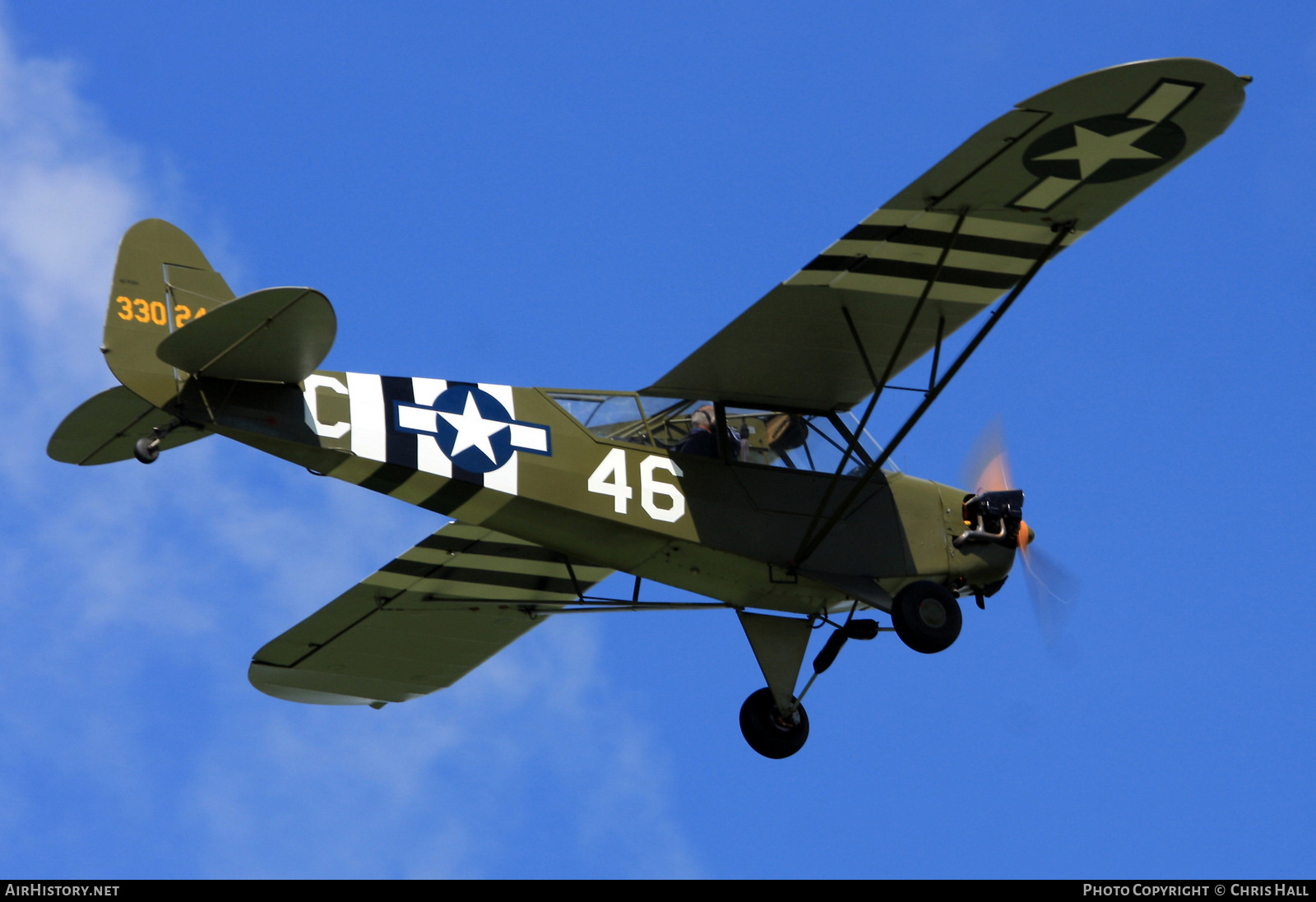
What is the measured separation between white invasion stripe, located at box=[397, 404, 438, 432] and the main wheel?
312 centimetres

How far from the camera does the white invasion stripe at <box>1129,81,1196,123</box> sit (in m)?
7.79

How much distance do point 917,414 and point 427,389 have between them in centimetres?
298

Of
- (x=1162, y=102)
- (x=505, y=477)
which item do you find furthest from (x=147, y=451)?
(x=1162, y=102)

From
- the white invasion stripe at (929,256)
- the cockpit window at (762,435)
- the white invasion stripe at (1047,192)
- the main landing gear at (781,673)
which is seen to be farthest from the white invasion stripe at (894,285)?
the main landing gear at (781,673)

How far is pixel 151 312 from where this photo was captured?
8.38 m

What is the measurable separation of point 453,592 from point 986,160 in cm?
531

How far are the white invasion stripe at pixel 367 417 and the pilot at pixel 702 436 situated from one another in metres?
1.91

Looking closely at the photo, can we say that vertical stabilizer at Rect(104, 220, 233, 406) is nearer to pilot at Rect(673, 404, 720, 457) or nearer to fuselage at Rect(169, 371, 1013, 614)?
fuselage at Rect(169, 371, 1013, 614)

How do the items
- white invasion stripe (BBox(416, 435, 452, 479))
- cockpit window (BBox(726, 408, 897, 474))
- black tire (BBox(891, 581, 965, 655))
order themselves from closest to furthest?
white invasion stripe (BBox(416, 435, 452, 479))
black tire (BBox(891, 581, 965, 655))
cockpit window (BBox(726, 408, 897, 474))

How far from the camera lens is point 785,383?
9.86 meters

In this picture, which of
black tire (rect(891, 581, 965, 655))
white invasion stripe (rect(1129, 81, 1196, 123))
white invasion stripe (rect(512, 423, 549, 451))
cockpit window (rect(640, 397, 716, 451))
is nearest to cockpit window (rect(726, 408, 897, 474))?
cockpit window (rect(640, 397, 716, 451))

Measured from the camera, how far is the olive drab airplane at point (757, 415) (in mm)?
8148
